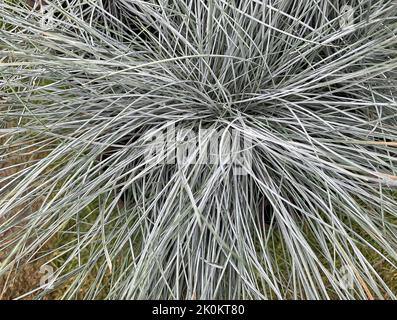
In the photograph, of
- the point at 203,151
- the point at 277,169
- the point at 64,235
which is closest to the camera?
the point at 203,151

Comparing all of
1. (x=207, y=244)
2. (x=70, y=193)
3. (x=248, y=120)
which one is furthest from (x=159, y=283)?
(x=248, y=120)

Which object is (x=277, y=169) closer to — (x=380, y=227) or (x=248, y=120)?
(x=248, y=120)

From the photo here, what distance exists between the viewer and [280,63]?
882 mm

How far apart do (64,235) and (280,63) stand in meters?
0.64

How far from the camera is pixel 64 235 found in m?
1.07

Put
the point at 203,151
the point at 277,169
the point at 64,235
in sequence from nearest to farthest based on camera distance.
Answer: the point at 203,151 → the point at 277,169 → the point at 64,235

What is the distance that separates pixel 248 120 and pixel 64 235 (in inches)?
21.0

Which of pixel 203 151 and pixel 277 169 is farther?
pixel 277 169

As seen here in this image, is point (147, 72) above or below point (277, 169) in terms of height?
above
